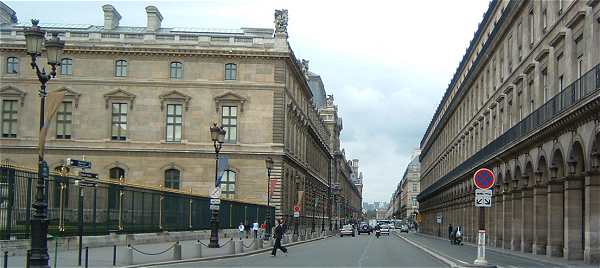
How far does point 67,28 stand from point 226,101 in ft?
67.3

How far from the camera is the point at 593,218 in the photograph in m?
30.3

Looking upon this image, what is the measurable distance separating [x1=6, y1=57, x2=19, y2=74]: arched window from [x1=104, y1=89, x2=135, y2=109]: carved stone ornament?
924 centimetres

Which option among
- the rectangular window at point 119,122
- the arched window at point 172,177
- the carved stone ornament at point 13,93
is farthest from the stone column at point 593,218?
the carved stone ornament at point 13,93

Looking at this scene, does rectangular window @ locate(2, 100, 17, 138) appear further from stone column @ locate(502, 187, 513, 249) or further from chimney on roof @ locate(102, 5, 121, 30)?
stone column @ locate(502, 187, 513, 249)

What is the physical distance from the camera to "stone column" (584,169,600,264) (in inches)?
1185

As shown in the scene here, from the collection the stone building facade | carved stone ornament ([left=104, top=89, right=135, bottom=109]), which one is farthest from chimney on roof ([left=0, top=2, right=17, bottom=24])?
carved stone ornament ([left=104, top=89, right=135, bottom=109])

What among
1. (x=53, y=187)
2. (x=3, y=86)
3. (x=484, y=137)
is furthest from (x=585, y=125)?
(x=3, y=86)

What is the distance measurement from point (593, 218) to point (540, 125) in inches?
310

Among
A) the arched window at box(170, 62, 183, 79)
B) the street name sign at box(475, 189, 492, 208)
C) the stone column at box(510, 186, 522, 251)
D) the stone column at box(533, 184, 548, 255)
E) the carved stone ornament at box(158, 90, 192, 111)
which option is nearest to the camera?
the street name sign at box(475, 189, 492, 208)

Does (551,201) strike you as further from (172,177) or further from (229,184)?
(172,177)

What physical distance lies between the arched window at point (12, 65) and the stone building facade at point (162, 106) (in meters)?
0.10

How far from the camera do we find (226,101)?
77.2 meters

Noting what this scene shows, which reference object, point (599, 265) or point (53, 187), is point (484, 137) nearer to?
point (599, 265)

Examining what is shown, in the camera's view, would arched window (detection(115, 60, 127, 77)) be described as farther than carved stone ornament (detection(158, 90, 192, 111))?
No
